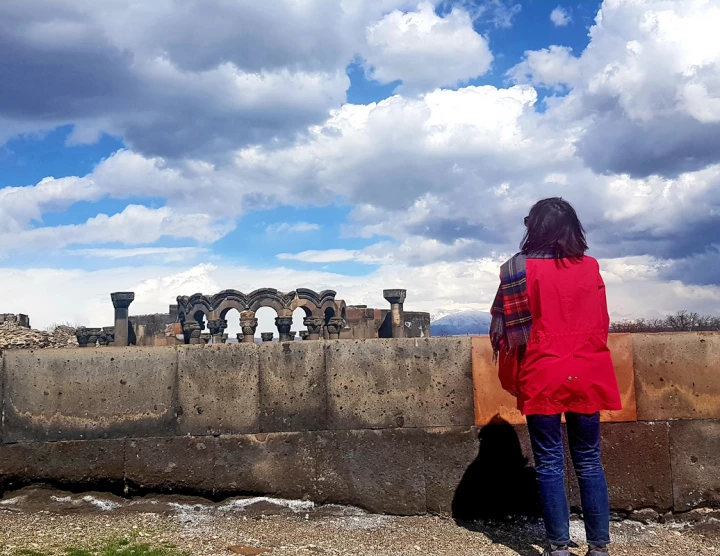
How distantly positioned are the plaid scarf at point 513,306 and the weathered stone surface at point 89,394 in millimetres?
2193

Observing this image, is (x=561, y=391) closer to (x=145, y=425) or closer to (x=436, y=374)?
(x=436, y=374)

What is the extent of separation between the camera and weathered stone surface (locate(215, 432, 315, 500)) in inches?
166

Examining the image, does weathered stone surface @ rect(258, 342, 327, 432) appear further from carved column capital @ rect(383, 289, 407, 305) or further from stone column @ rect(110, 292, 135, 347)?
carved column capital @ rect(383, 289, 407, 305)

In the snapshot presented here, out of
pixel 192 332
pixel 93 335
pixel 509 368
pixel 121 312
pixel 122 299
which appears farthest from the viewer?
pixel 93 335

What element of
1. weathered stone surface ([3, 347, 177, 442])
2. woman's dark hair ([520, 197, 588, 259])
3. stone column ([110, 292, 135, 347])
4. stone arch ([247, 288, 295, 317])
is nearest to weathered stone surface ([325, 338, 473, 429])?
weathered stone surface ([3, 347, 177, 442])

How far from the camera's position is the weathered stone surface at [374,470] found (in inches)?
164

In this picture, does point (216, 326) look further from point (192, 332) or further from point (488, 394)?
point (488, 394)

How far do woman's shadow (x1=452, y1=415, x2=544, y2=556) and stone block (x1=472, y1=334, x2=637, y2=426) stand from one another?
0.07 m

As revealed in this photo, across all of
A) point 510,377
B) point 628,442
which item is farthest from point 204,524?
point 628,442

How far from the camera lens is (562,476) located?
3.04 metres

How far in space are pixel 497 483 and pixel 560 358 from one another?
1.43 meters

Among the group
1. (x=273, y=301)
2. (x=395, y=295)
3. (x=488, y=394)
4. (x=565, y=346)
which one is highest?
(x=395, y=295)

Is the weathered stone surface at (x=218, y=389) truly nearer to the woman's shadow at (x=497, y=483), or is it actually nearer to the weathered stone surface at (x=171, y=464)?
the weathered stone surface at (x=171, y=464)

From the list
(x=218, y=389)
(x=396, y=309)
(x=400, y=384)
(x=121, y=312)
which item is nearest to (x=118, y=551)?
(x=218, y=389)
